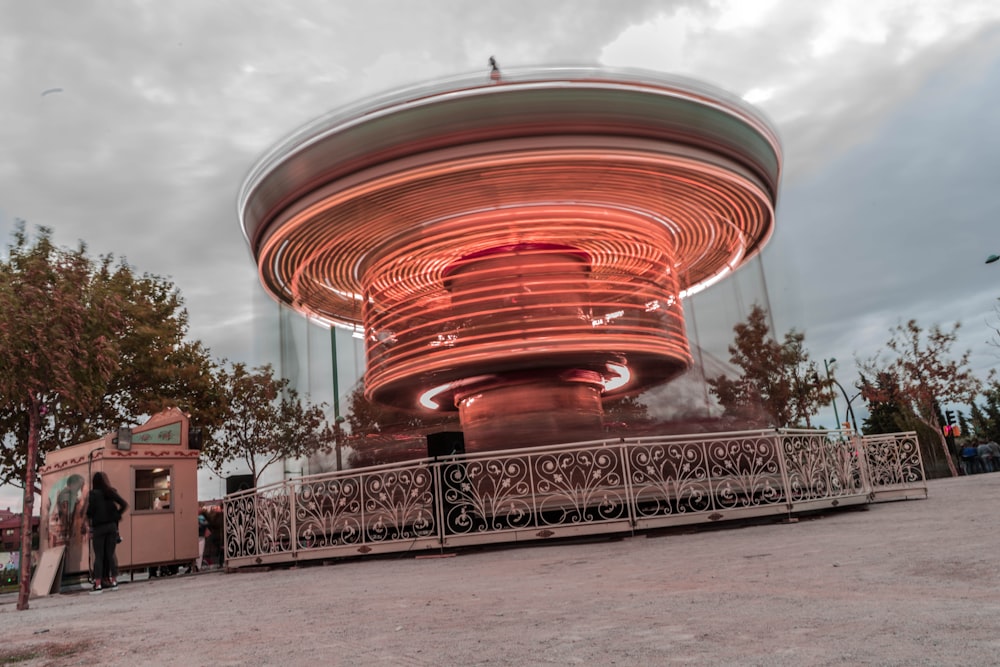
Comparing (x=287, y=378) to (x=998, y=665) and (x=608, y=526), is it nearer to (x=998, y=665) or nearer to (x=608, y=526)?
(x=608, y=526)

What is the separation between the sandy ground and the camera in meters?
3.21

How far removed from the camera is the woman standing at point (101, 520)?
10.4 meters

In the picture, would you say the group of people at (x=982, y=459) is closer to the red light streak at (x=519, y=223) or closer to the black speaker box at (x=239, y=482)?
the red light streak at (x=519, y=223)

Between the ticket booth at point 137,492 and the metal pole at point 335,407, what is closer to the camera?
the ticket booth at point 137,492

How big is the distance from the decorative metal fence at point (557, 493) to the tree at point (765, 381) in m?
3.53

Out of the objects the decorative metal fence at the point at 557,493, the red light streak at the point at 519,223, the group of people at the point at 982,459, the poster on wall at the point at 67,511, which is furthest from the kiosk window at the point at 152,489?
the group of people at the point at 982,459

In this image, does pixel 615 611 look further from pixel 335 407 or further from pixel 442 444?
pixel 335 407

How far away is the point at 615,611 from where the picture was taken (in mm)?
4332

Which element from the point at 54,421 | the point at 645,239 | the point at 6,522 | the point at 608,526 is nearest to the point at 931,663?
the point at 608,526

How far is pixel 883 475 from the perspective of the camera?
49.1 feet

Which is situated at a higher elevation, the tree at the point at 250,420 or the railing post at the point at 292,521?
the tree at the point at 250,420

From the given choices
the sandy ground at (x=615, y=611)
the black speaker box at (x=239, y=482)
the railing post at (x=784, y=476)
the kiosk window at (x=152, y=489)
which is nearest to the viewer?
the sandy ground at (x=615, y=611)

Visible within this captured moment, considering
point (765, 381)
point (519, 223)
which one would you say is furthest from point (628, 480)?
point (765, 381)

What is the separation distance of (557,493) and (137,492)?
331 inches
